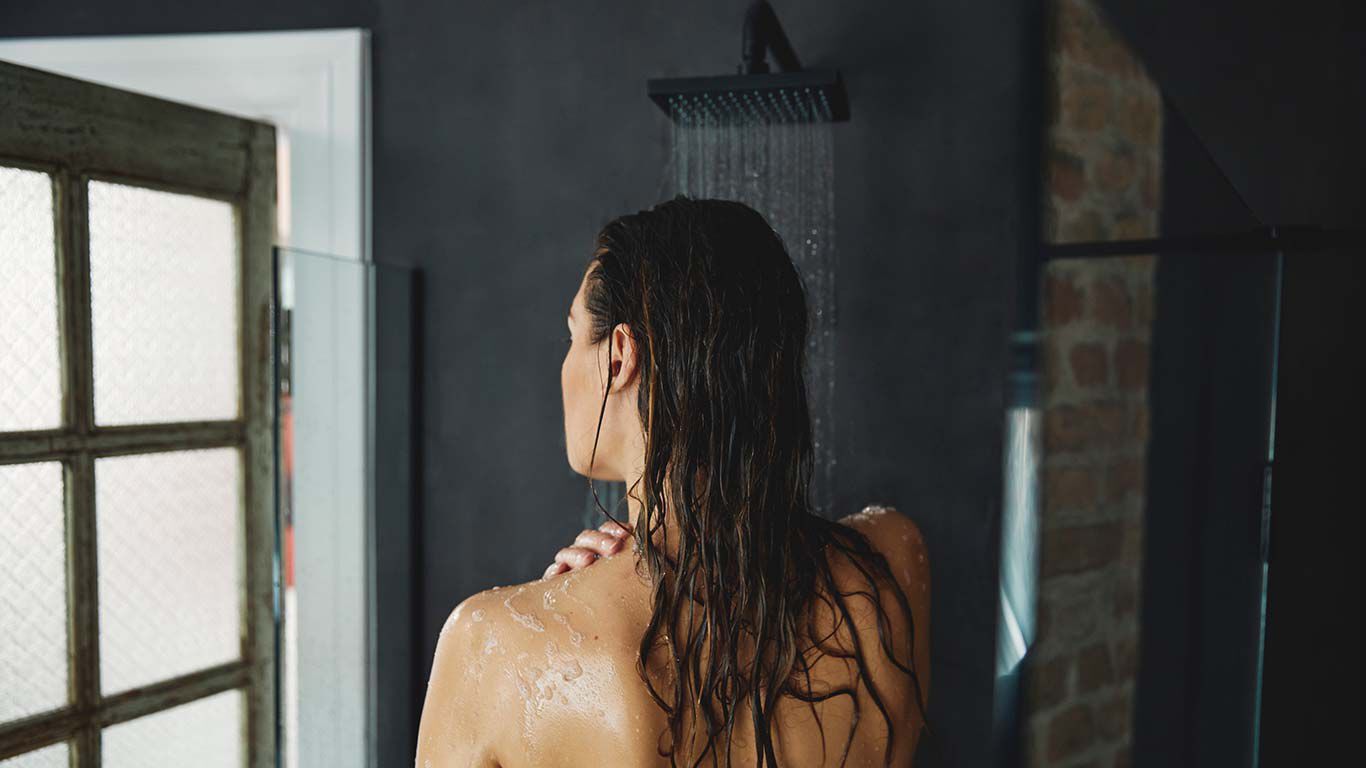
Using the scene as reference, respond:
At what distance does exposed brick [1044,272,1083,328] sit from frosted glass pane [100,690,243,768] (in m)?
1.41

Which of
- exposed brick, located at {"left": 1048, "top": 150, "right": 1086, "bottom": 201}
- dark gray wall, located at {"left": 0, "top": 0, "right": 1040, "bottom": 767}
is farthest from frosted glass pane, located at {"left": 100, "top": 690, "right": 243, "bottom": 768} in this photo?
exposed brick, located at {"left": 1048, "top": 150, "right": 1086, "bottom": 201}

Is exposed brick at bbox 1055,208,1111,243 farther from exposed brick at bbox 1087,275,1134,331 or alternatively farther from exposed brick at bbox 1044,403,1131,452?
exposed brick at bbox 1044,403,1131,452

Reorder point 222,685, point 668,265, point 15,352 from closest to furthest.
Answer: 1. point 668,265
2. point 15,352
3. point 222,685

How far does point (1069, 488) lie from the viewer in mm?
1003

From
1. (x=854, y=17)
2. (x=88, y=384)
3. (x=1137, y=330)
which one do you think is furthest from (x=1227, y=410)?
(x=88, y=384)

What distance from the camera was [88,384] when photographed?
134 centimetres

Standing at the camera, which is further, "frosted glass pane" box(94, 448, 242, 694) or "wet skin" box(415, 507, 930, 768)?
"frosted glass pane" box(94, 448, 242, 694)

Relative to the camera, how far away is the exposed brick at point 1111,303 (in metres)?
0.94

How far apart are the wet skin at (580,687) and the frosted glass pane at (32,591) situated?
2.37 ft

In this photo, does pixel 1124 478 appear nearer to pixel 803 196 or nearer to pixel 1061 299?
pixel 1061 299

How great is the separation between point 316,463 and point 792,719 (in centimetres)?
86

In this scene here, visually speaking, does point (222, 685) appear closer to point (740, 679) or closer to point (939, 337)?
point (740, 679)

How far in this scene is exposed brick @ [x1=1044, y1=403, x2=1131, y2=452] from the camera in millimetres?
957

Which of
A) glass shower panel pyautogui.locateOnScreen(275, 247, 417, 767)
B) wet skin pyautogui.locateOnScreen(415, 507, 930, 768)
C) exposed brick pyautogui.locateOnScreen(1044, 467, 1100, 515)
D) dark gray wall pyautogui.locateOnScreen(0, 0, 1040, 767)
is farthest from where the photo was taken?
dark gray wall pyautogui.locateOnScreen(0, 0, 1040, 767)
